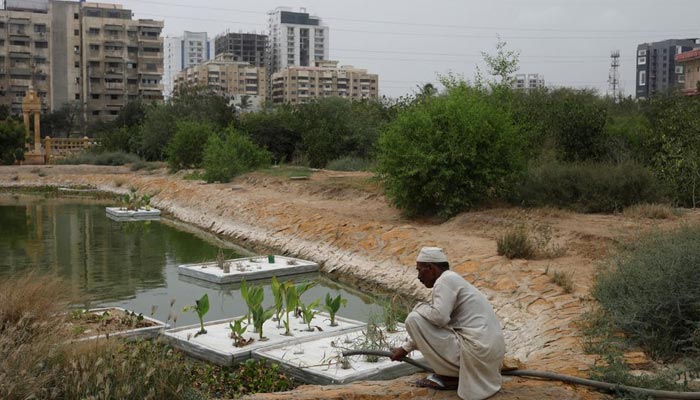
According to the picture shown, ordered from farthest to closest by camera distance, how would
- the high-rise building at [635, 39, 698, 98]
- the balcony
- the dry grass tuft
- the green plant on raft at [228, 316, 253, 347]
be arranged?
the high-rise building at [635, 39, 698, 98]
the balcony
the dry grass tuft
the green plant on raft at [228, 316, 253, 347]

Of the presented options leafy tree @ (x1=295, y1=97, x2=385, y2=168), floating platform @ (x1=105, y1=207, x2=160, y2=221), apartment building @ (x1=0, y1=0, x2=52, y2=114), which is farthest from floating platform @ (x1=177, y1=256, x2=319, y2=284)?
apartment building @ (x1=0, y1=0, x2=52, y2=114)

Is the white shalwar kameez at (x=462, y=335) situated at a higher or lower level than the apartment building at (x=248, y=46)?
lower

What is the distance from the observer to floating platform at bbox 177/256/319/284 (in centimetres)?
1466

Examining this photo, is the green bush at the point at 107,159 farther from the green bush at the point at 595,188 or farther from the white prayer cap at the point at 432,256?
the white prayer cap at the point at 432,256

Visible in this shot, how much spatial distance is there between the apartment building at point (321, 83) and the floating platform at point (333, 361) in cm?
11971

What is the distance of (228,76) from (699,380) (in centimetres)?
13956

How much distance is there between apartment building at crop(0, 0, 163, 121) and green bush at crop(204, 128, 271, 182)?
2640 inches

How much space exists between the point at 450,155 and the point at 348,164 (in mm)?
16423

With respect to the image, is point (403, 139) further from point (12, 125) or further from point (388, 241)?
point (12, 125)

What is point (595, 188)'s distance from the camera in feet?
57.4

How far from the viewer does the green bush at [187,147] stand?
38031 mm

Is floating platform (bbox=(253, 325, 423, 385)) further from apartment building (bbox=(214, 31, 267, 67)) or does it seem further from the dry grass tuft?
apartment building (bbox=(214, 31, 267, 67))

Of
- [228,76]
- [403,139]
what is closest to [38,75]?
[228,76]

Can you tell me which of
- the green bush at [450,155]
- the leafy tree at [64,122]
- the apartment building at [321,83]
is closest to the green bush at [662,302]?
the green bush at [450,155]
